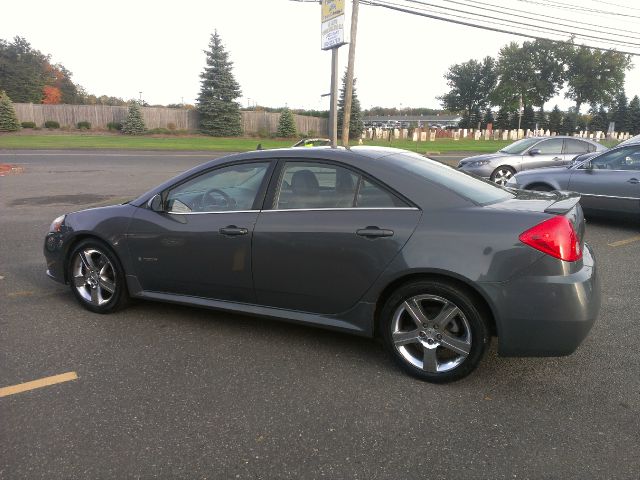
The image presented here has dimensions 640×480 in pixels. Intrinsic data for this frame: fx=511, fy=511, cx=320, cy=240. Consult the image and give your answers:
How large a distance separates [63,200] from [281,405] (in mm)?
9632

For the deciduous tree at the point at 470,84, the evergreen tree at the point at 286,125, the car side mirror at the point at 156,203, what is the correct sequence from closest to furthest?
the car side mirror at the point at 156,203, the evergreen tree at the point at 286,125, the deciduous tree at the point at 470,84

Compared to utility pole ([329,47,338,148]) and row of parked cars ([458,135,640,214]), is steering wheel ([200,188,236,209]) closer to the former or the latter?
row of parked cars ([458,135,640,214])

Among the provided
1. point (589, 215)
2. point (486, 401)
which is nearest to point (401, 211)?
point (486, 401)

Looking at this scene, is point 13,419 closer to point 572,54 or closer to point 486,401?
point 486,401

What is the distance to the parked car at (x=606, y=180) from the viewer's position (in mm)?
7699

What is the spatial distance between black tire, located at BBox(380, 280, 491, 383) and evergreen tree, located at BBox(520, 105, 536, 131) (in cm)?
9060

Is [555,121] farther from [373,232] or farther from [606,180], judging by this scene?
[373,232]

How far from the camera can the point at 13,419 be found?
2.83 meters

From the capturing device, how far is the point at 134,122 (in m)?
43.6

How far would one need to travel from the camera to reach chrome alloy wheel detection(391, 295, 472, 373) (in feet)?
10.4

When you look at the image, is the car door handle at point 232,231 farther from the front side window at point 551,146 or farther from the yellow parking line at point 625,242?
the front side window at point 551,146

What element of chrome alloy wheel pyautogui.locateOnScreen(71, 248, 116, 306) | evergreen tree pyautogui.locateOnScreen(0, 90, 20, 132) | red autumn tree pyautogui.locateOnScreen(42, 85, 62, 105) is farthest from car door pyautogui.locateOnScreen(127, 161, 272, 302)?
red autumn tree pyautogui.locateOnScreen(42, 85, 62, 105)

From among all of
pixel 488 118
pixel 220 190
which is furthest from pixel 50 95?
pixel 220 190

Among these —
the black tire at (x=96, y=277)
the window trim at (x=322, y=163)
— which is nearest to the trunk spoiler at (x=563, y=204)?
the window trim at (x=322, y=163)
